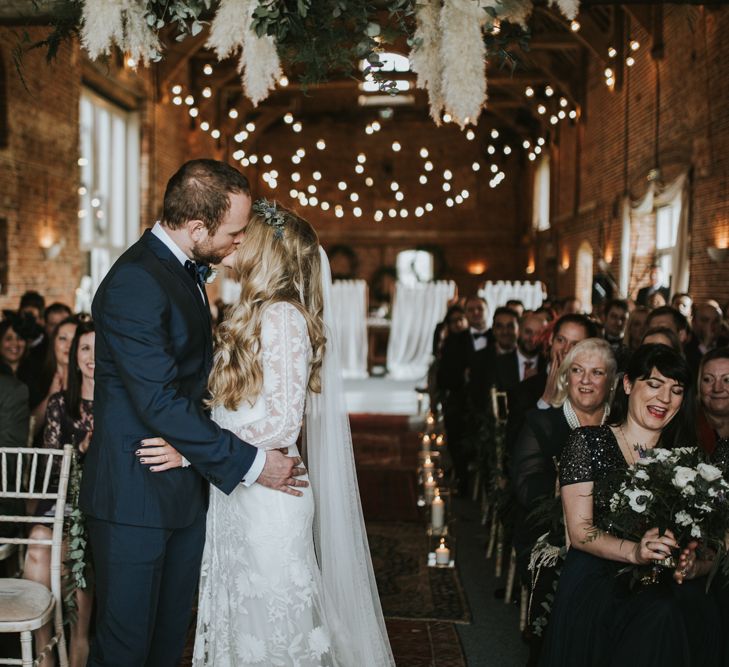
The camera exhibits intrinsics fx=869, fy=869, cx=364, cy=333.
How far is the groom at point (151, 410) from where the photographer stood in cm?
234

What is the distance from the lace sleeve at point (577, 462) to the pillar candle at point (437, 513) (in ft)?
5.96

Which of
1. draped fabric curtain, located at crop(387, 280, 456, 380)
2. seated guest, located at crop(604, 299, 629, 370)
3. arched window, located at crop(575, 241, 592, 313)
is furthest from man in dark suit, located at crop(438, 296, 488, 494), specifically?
arched window, located at crop(575, 241, 592, 313)

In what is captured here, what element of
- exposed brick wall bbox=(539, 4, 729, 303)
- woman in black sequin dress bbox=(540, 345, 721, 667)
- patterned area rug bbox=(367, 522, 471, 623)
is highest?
exposed brick wall bbox=(539, 4, 729, 303)

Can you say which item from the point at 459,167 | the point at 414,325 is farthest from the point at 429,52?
the point at 459,167

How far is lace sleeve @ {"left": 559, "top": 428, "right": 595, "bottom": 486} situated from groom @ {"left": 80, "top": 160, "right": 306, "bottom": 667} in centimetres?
102

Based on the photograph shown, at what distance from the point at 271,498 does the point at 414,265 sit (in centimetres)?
2142

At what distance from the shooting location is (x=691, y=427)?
3189mm

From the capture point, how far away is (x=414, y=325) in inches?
637

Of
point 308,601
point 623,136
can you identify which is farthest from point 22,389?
point 623,136

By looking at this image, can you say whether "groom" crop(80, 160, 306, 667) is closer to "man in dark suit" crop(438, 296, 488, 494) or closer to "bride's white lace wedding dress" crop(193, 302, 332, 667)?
"bride's white lace wedding dress" crop(193, 302, 332, 667)

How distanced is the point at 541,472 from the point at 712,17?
7748mm

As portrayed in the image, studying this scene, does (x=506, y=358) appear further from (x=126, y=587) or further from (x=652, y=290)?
(x=652, y=290)

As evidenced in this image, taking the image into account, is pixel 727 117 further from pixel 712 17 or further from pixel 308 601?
pixel 308 601

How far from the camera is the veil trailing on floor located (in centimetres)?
285
